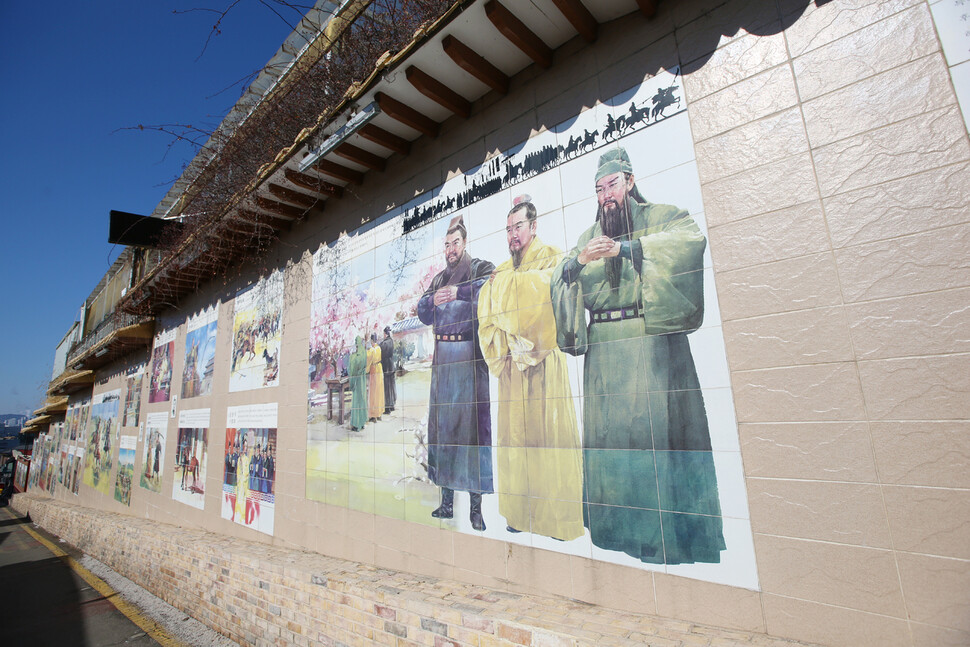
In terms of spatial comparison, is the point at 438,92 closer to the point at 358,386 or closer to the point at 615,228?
the point at 615,228

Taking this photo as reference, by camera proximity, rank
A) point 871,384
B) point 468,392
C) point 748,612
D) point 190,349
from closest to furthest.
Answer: point 871,384 < point 748,612 < point 468,392 < point 190,349

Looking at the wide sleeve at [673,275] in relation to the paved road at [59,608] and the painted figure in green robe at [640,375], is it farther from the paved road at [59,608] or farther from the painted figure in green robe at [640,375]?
the paved road at [59,608]

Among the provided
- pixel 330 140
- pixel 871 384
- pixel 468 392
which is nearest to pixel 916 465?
pixel 871 384

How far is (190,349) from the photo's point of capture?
946 centimetres

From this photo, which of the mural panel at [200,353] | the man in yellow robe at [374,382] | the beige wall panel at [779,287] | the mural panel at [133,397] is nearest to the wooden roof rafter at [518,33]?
the beige wall panel at [779,287]

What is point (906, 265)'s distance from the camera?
2.26m

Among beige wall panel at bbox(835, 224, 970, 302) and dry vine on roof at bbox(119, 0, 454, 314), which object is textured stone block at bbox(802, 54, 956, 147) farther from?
dry vine on roof at bbox(119, 0, 454, 314)

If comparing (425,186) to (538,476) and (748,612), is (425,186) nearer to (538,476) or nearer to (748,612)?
(538,476)

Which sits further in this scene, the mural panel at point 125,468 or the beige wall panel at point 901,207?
the mural panel at point 125,468

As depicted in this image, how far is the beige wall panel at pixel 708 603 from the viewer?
96.2 inches

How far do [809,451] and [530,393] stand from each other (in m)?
1.77

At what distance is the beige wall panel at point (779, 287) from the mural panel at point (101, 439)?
15797mm

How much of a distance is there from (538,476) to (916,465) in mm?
2112

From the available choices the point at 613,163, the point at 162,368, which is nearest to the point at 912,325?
the point at 613,163
